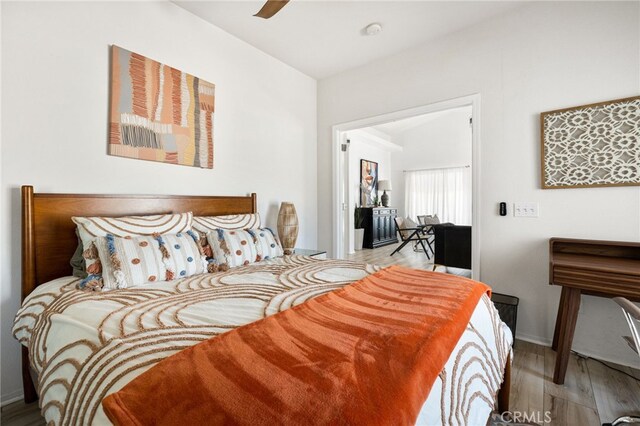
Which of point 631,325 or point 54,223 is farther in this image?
point 54,223

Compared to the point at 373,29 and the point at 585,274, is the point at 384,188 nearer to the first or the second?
the point at 373,29

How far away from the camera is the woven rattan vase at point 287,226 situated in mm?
3064

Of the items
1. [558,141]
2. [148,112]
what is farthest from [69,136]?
[558,141]

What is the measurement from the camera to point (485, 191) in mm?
2521

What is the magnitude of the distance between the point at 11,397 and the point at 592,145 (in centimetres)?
410

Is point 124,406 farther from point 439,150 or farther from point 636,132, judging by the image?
point 439,150

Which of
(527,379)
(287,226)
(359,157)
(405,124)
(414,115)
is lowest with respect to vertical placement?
Result: (527,379)

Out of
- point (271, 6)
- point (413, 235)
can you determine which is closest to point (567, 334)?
point (271, 6)

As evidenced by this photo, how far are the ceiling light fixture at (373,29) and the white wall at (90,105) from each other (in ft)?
3.77

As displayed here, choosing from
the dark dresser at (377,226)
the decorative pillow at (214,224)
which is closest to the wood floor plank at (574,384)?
the decorative pillow at (214,224)

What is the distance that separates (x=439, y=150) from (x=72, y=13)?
735 centimetres

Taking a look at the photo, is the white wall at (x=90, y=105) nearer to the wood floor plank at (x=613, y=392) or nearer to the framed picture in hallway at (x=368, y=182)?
the wood floor plank at (x=613, y=392)

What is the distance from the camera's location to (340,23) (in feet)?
8.46

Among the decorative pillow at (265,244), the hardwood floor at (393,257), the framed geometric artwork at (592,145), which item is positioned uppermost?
the framed geometric artwork at (592,145)
